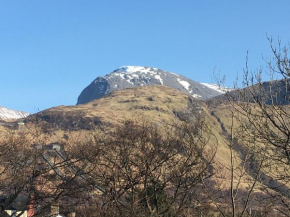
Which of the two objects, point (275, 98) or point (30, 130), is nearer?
point (275, 98)

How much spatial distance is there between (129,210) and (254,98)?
26.8ft

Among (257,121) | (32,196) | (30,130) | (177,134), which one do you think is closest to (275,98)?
(257,121)

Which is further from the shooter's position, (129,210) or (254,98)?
(129,210)

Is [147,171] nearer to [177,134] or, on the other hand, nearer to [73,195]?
[73,195]

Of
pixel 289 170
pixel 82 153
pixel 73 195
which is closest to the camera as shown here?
pixel 289 170

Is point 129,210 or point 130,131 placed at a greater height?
point 130,131

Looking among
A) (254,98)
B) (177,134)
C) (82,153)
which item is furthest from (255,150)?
(177,134)

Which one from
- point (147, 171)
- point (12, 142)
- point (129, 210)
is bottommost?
point (129, 210)

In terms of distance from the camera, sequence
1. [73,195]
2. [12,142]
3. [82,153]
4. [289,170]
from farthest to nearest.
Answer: [12,142] → [82,153] → [73,195] → [289,170]

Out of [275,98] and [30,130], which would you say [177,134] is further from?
[275,98]

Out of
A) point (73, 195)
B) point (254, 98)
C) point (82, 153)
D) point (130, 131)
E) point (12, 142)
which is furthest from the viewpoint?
point (130, 131)

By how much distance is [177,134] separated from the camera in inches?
950

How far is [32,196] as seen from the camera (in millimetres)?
17391

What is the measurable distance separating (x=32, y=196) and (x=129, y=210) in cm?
371
